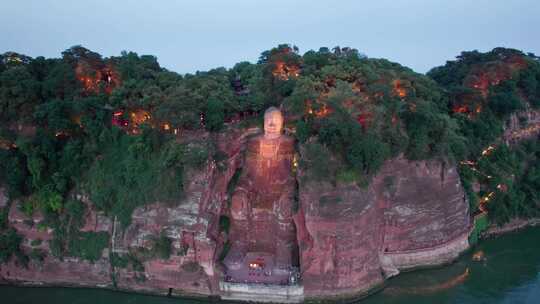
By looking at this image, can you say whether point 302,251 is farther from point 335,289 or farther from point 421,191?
point 421,191

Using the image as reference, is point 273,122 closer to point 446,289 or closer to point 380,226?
point 380,226

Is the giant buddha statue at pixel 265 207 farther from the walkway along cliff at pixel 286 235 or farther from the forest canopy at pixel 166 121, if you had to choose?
the forest canopy at pixel 166 121

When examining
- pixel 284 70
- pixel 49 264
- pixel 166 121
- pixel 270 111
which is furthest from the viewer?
pixel 284 70

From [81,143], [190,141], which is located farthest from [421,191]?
[81,143]

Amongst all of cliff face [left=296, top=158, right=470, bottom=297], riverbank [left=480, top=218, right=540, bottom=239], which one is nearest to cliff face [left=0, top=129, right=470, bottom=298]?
cliff face [left=296, top=158, right=470, bottom=297]

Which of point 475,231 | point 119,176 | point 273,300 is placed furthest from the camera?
point 475,231

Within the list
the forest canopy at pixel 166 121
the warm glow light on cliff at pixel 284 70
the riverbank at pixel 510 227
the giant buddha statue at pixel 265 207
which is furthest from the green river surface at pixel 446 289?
the warm glow light on cliff at pixel 284 70

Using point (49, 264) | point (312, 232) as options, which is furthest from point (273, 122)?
point (49, 264)
